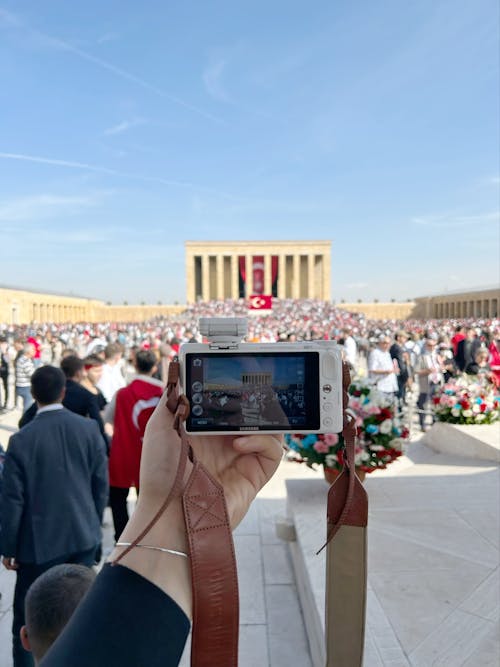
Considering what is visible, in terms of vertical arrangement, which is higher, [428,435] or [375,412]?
[375,412]

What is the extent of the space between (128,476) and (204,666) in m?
3.69

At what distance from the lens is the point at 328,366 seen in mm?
1421

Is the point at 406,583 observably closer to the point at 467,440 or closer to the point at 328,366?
the point at 328,366

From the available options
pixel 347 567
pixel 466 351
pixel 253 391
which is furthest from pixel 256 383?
pixel 466 351

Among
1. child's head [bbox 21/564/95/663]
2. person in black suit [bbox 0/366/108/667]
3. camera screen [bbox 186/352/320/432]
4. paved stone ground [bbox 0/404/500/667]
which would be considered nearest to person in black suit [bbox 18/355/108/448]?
paved stone ground [bbox 0/404/500/667]

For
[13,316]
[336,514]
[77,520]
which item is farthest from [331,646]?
[13,316]

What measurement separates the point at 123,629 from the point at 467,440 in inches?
282

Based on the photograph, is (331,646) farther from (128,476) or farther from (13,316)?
(13,316)

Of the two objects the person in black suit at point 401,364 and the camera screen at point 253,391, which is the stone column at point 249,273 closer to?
the person in black suit at point 401,364

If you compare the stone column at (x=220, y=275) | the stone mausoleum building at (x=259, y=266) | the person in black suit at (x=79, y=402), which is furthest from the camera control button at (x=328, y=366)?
the stone column at (x=220, y=275)

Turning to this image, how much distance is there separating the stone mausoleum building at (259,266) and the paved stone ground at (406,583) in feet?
225

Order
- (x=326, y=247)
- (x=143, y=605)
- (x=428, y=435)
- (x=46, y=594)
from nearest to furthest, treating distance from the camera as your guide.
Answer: (x=143, y=605)
(x=46, y=594)
(x=428, y=435)
(x=326, y=247)

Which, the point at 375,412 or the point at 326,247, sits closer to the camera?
the point at 375,412

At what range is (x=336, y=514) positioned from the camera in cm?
124
